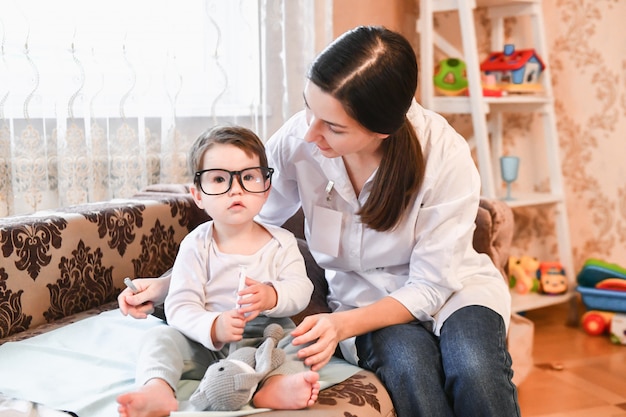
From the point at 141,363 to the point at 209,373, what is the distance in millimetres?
132

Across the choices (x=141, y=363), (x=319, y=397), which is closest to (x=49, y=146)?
(x=141, y=363)

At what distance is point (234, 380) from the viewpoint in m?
1.12

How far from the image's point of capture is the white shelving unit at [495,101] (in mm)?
2732

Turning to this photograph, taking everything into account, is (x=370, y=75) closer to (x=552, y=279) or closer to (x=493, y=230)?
(x=493, y=230)

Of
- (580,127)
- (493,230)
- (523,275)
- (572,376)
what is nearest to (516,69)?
(580,127)

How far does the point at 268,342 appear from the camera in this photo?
122 centimetres

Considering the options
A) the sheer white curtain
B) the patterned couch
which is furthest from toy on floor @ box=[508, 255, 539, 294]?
the patterned couch

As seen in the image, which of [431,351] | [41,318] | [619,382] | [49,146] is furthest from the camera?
[619,382]

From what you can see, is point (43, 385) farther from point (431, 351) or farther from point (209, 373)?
point (431, 351)

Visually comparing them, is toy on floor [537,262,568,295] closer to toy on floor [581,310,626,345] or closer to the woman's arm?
toy on floor [581,310,626,345]

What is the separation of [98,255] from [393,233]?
0.68m

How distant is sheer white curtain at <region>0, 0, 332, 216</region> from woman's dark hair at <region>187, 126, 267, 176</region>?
75 cm

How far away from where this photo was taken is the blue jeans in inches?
49.6

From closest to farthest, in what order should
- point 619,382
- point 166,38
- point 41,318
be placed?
point 41,318
point 166,38
point 619,382
